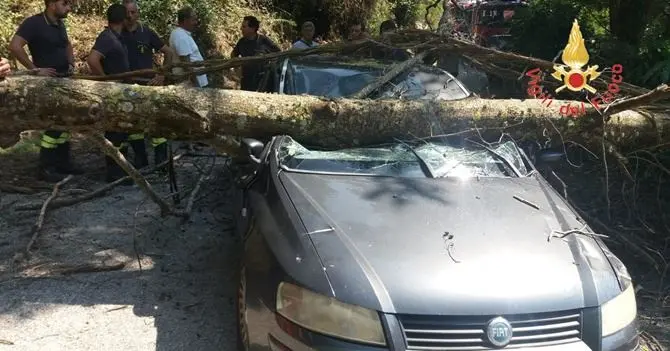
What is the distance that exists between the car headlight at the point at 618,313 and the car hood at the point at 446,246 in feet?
0.18

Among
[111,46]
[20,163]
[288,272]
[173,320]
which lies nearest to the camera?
[288,272]

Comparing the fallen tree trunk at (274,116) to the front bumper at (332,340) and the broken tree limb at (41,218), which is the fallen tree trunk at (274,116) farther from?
the front bumper at (332,340)

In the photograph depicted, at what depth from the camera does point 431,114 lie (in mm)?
4430

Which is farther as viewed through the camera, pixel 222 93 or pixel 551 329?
pixel 222 93

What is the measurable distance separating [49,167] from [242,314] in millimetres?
4140

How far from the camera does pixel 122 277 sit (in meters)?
4.46

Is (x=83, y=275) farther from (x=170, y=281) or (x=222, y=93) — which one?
(x=222, y=93)

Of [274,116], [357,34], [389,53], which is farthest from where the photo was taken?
[357,34]

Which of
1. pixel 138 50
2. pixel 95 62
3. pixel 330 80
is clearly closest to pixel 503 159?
pixel 330 80

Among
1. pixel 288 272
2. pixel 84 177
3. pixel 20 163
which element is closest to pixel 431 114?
pixel 288 272

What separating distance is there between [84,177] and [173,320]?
319 cm

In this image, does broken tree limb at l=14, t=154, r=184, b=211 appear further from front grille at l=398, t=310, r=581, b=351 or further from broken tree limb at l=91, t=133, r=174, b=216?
front grille at l=398, t=310, r=581, b=351

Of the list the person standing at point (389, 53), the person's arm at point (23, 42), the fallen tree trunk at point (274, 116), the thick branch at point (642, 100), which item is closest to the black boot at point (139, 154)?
the person's arm at point (23, 42)

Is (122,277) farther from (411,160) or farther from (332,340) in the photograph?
(332,340)
